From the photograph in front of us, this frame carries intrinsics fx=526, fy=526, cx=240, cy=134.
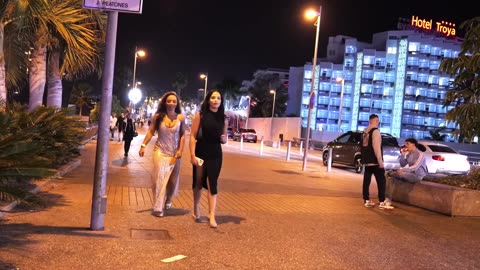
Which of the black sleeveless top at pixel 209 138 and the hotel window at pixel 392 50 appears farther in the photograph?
the hotel window at pixel 392 50

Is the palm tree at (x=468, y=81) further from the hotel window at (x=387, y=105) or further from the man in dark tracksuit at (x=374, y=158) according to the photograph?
the hotel window at (x=387, y=105)

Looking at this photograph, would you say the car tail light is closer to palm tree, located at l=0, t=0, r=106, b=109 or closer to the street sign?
palm tree, located at l=0, t=0, r=106, b=109

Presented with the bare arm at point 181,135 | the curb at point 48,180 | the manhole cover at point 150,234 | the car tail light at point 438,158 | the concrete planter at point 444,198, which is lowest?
the manhole cover at point 150,234

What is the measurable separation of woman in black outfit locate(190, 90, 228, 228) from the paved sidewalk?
571 mm

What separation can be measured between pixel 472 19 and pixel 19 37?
29.8 ft

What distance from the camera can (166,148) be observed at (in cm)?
766

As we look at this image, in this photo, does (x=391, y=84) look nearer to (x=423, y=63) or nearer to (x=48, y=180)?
(x=423, y=63)

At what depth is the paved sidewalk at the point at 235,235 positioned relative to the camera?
5.43 metres

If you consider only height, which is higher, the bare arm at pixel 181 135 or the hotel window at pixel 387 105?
the hotel window at pixel 387 105

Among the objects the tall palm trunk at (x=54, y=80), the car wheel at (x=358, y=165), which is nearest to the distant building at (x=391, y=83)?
the car wheel at (x=358, y=165)

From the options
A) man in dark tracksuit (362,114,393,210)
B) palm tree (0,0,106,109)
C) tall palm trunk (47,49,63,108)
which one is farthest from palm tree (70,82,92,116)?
man in dark tracksuit (362,114,393,210)

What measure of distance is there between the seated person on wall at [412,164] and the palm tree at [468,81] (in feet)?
3.25

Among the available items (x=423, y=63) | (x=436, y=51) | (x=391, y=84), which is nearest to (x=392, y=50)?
(x=423, y=63)

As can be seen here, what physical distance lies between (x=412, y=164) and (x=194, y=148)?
5.05 meters
